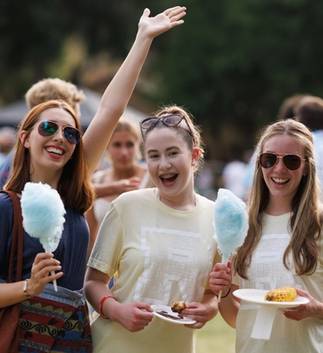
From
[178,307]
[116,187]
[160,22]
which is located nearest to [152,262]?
[178,307]

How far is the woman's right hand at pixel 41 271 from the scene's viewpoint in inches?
147

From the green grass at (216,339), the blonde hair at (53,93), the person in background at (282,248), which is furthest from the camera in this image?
the green grass at (216,339)

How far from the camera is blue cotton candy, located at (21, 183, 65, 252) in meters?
3.85

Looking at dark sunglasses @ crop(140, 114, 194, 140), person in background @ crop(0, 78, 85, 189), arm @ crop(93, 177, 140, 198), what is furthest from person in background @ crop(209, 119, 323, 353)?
arm @ crop(93, 177, 140, 198)

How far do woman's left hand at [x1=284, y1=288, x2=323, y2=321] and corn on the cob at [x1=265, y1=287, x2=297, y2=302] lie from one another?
76 millimetres

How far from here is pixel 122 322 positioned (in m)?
4.02

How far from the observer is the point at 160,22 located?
4727 mm

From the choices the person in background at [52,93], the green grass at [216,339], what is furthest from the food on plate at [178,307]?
the green grass at [216,339]

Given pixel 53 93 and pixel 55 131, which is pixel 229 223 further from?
pixel 53 93

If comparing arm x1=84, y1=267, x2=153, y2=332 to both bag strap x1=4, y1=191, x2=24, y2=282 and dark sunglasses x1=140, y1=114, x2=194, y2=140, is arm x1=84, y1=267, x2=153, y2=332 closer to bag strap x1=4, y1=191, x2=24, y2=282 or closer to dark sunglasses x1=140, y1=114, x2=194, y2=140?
bag strap x1=4, y1=191, x2=24, y2=282

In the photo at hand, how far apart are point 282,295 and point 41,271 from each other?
1055mm

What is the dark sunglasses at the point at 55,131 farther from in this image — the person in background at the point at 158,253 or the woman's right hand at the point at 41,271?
the woman's right hand at the point at 41,271

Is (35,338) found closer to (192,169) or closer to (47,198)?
(47,198)

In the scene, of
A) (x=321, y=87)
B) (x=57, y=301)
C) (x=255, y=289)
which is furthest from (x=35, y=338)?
(x=321, y=87)
